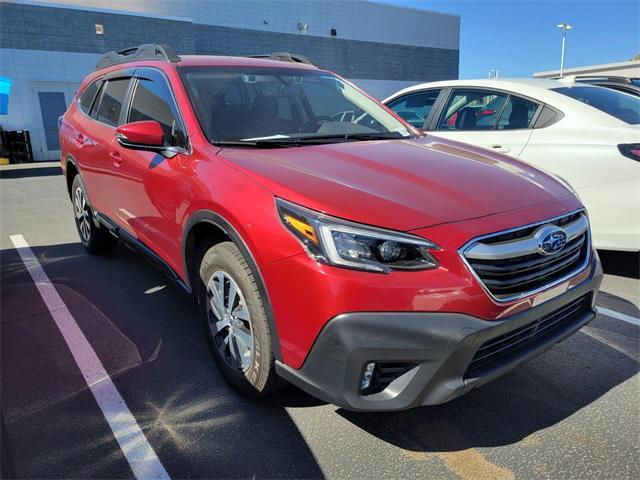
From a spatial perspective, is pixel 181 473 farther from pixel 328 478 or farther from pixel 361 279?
pixel 361 279

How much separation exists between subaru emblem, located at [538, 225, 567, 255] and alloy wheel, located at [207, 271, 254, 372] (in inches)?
54.0

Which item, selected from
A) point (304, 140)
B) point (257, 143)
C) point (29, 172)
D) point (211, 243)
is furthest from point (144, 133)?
point (29, 172)

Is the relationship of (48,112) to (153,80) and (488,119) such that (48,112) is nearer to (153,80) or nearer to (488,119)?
(153,80)

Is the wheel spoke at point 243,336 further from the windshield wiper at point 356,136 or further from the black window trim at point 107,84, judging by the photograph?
the black window trim at point 107,84

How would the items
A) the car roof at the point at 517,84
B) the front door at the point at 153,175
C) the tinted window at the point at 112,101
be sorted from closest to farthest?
the front door at the point at 153,175, the tinted window at the point at 112,101, the car roof at the point at 517,84

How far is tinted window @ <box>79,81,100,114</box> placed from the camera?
482 centimetres

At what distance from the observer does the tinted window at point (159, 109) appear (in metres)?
3.00

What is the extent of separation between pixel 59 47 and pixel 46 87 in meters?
1.51

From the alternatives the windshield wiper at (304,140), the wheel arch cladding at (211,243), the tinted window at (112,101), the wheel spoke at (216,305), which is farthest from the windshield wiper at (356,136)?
the tinted window at (112,101)

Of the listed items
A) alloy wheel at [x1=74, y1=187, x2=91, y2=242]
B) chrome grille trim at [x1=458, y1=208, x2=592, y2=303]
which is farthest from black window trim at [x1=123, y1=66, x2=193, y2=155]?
chrome grille trim at [x1=458, y1=208, x2=592, y2=303]

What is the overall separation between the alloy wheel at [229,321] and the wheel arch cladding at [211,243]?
0.21m

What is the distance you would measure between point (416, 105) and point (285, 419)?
4.26 metres

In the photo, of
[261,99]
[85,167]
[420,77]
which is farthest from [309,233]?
[420,77]

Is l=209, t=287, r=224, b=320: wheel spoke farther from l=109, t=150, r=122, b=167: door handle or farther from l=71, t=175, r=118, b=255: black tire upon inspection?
l=71, t=175, r=118, b=255: black tire
